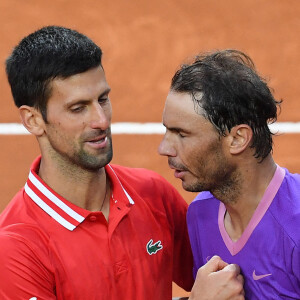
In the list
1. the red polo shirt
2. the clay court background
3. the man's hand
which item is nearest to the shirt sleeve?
the red polo shirt

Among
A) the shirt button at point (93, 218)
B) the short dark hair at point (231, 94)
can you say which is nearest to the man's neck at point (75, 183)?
the shirt button at point (93, 218)

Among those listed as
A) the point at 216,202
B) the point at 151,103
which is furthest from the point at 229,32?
the point at 216,202

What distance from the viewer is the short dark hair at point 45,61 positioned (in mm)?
4355

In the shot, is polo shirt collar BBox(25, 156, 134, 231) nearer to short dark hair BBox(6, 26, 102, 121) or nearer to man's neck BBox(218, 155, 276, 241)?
short dark hair BBox(6, 26, 102, 121)

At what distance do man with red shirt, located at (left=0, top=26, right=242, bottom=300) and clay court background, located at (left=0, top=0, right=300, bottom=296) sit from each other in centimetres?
499

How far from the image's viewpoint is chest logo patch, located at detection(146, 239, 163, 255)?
15.1ft

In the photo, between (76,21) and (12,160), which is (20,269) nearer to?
(12,160)

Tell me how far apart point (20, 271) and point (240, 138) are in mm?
1374

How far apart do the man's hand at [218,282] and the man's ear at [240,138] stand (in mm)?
604

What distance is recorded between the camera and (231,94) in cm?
420

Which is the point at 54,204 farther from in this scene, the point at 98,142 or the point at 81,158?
the point at 98,142

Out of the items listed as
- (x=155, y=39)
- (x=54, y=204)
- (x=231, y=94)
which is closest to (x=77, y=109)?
(x=54, y=204)

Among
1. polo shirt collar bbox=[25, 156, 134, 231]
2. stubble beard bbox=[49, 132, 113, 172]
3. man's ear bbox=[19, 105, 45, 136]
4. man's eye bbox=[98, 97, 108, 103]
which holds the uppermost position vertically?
man's eye bbox=[98, 97, 108, 103]

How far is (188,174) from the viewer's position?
14.3 feet
